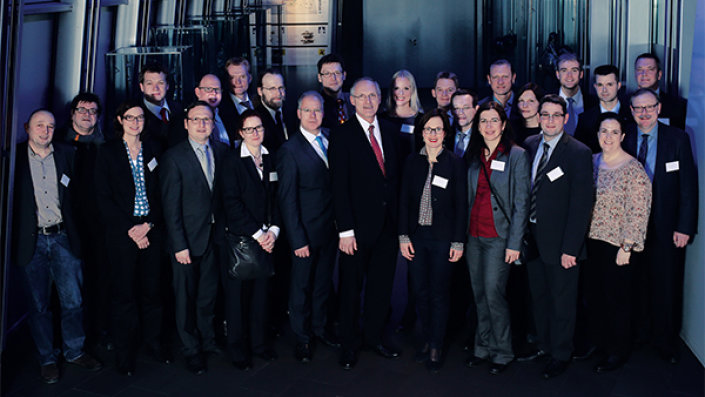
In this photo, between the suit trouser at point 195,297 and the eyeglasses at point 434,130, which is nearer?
the eyeglasses at point 434,130

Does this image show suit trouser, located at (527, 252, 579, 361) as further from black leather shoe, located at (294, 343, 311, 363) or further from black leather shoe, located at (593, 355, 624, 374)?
black leather shoe, located at (294, 343, 311, 363)

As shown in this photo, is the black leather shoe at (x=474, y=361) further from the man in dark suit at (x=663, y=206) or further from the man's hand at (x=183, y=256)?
the man's hand at (x=183, y=256)

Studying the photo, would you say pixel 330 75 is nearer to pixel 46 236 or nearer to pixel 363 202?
pixel 363 202

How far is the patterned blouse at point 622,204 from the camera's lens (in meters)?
4.39

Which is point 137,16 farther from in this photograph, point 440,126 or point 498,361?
point 498,361

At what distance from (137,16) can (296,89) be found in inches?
312

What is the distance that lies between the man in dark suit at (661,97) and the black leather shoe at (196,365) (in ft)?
11.1

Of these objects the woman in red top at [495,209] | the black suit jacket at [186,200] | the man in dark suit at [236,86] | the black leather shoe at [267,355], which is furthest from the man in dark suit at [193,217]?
the woman in red top at [495,209]

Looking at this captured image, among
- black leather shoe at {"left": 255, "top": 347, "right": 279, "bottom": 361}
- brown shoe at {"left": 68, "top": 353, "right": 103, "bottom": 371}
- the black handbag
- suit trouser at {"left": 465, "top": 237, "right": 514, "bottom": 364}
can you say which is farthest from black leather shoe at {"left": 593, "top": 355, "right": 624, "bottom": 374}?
brown shoe at {"left": 68, "top": 353, "right": 103, "bottom": 371}

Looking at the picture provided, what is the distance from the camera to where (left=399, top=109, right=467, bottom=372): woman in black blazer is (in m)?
4.52

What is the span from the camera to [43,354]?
4.68 meters

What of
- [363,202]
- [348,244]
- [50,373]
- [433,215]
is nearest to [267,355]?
[348,244]

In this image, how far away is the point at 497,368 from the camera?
4.68 meters

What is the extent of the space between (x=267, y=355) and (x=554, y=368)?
5.89 feet
